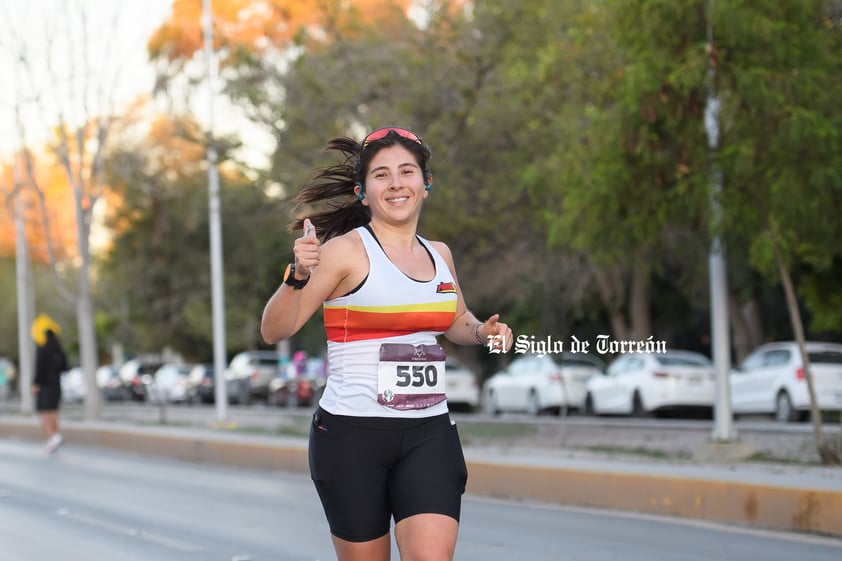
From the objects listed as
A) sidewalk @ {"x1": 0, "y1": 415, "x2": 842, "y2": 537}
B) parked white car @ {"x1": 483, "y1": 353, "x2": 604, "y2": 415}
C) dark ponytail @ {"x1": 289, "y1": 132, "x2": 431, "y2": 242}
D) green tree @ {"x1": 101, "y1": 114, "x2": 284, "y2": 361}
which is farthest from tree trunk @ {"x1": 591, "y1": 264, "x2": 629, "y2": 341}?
dark ponytail @ {"x1": 289, "y1": 132, "x2": 431, "y2": 242}

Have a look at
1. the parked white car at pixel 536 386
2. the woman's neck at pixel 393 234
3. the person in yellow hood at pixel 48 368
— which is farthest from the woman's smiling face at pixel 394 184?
the parked white car at pixel 536 386

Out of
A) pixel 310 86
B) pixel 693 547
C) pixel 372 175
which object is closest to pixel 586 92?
pixel 310 86

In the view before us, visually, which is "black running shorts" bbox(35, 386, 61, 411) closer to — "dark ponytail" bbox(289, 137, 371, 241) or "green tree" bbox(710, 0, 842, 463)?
"green tree" bbox(710, 0, 842, 463)

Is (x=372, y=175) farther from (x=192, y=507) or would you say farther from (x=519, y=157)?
(x=519, y=157)

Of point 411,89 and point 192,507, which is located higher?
point 411,89

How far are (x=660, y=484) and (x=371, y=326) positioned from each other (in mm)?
7047

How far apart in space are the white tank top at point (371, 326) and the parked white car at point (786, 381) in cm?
2000

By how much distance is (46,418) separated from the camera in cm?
2048

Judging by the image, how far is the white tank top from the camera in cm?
445

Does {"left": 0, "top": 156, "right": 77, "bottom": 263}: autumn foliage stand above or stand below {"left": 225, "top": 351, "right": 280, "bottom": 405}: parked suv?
above

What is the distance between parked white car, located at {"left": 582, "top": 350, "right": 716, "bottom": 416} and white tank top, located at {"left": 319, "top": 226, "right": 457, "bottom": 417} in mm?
19619

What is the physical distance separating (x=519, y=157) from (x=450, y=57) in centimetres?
196

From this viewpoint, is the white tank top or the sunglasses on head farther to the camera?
the sunglasses on head

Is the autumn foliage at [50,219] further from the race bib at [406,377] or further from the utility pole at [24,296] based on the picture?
the race bib at [406,377]
